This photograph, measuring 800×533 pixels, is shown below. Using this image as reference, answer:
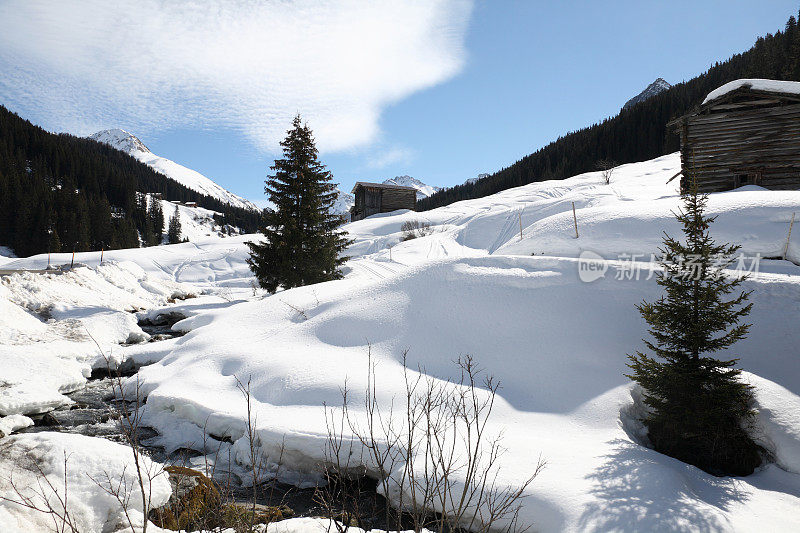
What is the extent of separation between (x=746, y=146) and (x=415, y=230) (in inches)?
930

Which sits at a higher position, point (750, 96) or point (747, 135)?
point (750, 96)

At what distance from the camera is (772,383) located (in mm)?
5930

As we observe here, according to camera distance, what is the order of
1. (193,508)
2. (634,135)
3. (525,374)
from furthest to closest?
1. (634,135)
2. (525,374)
3. (193,508)

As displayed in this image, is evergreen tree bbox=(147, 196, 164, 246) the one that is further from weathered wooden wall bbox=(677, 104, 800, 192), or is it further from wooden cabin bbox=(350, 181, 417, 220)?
weathered wooden wall bbox=(677, 104, 800, 192)

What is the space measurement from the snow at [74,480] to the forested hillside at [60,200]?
53613mm

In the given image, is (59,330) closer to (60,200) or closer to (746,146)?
(746,146)

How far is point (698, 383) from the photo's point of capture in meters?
5.54

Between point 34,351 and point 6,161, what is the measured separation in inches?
2922

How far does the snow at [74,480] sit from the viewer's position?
3637mm

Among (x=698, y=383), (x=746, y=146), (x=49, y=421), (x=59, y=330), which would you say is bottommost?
(x=49, y=421)

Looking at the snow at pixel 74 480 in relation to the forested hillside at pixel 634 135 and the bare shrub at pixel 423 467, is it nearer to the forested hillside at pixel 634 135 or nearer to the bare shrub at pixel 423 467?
the bare shrub at pixel 423 467

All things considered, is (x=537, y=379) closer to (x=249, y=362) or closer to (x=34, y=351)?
(x=249, y=362)

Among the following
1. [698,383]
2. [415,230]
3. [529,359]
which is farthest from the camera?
[415,230]

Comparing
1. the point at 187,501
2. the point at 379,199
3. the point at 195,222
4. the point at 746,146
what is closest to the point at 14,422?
the point at 187,501
